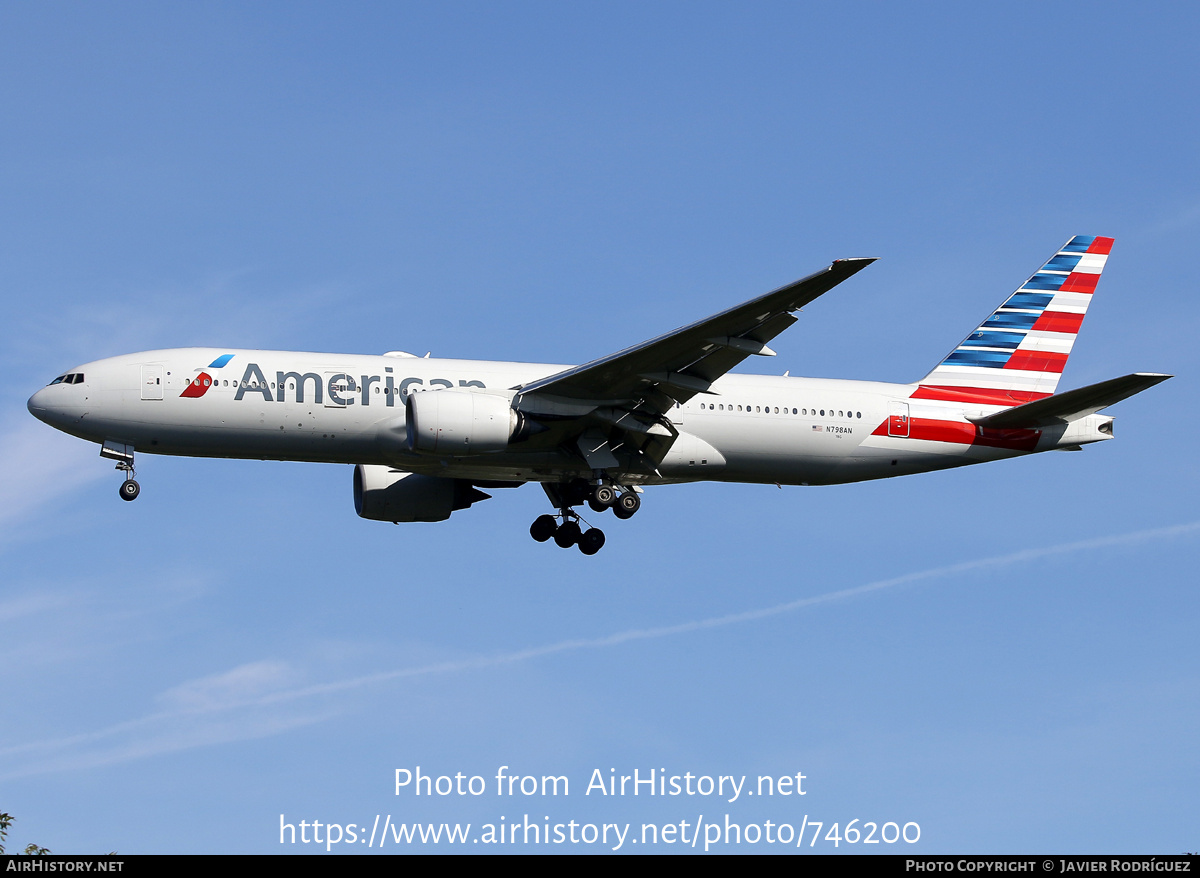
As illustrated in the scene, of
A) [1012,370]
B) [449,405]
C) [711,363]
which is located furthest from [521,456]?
[1012,370]

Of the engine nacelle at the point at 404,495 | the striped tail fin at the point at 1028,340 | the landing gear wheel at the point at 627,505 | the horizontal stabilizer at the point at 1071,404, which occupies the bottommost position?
the landing gear wheel at the point at 627,505

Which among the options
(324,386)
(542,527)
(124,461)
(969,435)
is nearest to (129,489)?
(124,461)

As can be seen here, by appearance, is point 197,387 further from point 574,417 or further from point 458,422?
point 574,417

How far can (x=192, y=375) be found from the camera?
30.2m

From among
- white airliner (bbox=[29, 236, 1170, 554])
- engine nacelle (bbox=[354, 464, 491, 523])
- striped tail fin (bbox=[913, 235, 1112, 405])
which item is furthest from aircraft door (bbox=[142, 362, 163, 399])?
striped tail fin (bbox=[913, 235, 1112, 405])

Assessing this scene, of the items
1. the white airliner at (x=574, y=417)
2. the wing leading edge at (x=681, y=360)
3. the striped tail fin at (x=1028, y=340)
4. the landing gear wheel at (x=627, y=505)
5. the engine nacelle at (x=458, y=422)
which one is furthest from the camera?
the striped tail fin at (x=1028, y=340)

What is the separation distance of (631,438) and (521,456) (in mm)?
2548

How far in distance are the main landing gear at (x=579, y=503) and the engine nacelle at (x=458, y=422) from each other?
10.2 feet

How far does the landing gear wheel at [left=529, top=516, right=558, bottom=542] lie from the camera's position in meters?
35.1

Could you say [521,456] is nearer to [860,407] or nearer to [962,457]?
[860,407]

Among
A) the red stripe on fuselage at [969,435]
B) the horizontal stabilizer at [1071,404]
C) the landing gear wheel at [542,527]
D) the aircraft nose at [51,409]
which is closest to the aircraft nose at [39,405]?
the aircraft nose at [51,409]

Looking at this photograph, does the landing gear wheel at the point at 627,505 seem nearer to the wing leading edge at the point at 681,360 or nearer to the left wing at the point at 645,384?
the left wing at the point at 645,384

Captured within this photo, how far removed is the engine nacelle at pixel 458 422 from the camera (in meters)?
29.4

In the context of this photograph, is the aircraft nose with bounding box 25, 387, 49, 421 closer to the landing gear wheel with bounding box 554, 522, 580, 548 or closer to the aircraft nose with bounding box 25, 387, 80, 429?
the aircraft nose with bounding box 25, 387, 80, 429
